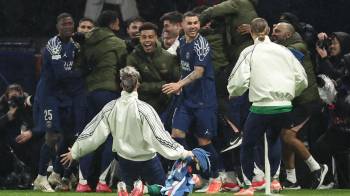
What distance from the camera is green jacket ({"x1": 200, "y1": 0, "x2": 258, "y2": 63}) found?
680 inches

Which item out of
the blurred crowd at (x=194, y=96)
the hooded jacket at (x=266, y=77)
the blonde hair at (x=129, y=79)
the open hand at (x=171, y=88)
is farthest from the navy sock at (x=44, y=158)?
the blonde hair at (x=129, y=79)

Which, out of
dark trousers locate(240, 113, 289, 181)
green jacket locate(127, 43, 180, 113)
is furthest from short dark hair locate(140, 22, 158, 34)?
dark trousers locate(240, 113, 289, 181)

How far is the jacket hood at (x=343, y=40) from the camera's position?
1797 cm

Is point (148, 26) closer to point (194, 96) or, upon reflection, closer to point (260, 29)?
point (194, 96)

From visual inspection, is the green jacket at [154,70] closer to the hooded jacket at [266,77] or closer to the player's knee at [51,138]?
the player's knee at [51,138]

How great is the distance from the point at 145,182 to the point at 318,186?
4.18 meters

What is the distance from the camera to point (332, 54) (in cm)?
1808

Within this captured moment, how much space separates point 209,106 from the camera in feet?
55.2

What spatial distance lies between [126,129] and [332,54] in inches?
213

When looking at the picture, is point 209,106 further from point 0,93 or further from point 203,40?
point 0,93

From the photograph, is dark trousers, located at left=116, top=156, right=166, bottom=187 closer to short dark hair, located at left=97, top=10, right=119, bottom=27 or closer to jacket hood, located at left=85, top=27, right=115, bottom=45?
jacket hood, located at left=85, top=27, right=115, bottom=45

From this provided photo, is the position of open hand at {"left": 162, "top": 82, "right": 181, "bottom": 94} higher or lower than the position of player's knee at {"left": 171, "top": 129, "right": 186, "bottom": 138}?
higher

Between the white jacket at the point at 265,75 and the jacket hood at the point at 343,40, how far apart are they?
9.55 ft

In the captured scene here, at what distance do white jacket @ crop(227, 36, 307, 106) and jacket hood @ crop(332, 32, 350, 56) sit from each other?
9.55 ft
